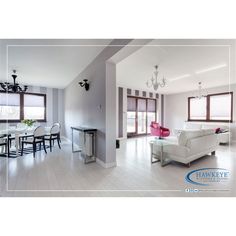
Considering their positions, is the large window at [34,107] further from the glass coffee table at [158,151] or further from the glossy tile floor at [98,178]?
the glass coffee table at [158,151]

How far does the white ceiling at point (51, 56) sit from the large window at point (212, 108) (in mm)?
6299

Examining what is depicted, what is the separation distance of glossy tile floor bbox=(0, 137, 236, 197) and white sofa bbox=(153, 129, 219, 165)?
0.72ft

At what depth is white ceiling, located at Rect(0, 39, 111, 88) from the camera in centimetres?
267

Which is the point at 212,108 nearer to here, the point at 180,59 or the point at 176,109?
the point at 176,109

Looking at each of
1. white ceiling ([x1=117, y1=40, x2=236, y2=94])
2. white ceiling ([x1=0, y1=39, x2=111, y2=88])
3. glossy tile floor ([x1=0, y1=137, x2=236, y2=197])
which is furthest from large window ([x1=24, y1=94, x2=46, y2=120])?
white ceiling ([x1=117, y1=40, x2=236, y2=94])

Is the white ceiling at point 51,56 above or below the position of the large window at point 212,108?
above

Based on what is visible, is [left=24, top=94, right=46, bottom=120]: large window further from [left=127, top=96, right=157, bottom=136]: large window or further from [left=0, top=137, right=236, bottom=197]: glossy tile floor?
[left=127, top=96, right=157, bottom=136]: large window

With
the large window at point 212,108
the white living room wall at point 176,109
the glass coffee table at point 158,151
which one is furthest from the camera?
the white living room wall at point 176,109

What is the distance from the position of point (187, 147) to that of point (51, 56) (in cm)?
388

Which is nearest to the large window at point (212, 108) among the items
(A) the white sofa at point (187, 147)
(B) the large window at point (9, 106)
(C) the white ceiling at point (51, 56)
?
(A) the white sofa at point (187, 147)

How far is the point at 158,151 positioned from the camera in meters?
3.50

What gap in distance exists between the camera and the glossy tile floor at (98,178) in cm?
201

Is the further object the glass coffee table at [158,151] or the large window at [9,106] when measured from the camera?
the large window at [9,106]
